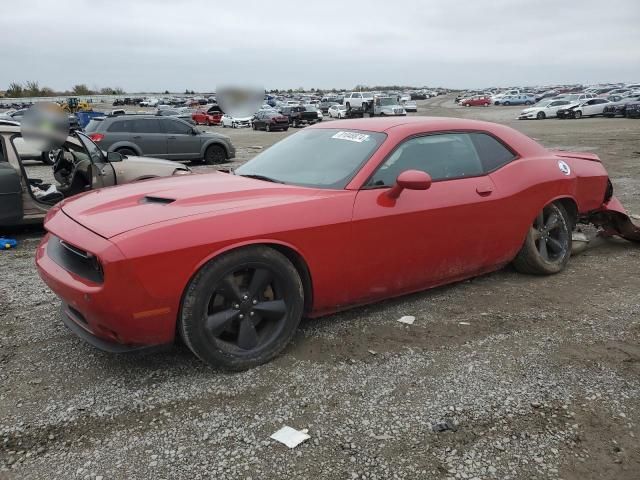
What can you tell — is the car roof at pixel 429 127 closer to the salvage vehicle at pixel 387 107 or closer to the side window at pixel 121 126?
the side window at pixel 121 126

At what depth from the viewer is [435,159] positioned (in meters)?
4.09

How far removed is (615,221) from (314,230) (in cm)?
408

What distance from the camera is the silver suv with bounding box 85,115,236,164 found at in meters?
14.6

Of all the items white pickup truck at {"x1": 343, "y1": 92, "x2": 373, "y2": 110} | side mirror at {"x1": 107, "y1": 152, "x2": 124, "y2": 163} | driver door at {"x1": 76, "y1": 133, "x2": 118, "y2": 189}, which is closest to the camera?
driver door at {"x1": 76, "y1": 133, "x2": 118, "y2": 189}

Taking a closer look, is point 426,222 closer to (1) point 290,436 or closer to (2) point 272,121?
(1) point 290,436

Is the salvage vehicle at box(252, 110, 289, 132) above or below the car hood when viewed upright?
below

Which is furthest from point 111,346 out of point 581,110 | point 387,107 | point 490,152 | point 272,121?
point 581,110

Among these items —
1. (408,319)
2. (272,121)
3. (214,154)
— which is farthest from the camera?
(272,121)

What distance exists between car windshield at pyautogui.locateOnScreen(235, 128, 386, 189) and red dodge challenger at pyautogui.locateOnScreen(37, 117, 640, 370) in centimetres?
2

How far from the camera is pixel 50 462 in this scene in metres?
2.44

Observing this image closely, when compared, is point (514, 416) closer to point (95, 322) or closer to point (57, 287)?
point (95, 322)

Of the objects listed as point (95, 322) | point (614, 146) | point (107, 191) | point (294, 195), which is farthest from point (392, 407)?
point (614, 146)

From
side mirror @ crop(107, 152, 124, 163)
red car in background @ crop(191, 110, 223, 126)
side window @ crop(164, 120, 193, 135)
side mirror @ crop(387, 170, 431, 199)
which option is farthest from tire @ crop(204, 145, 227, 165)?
red car in background @ crop(191, 110, 223, 126)

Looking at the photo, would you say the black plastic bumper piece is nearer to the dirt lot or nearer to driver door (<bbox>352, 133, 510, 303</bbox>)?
the dirt lot
